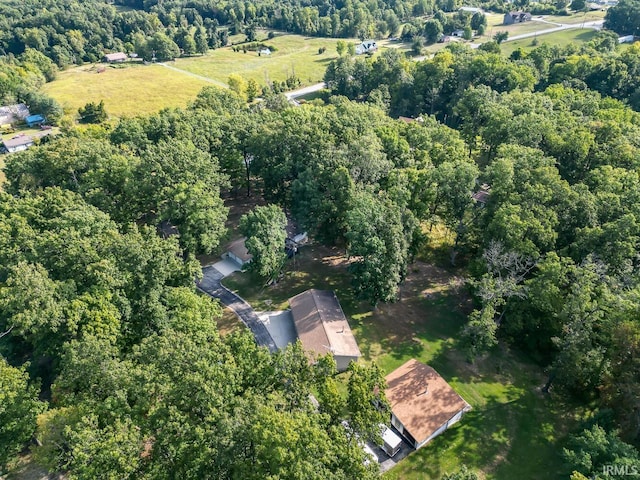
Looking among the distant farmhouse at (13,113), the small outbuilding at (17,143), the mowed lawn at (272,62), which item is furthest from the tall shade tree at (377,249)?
the distant farmhouse at (13,113)

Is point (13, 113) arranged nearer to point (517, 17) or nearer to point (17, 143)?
point (17, 143)

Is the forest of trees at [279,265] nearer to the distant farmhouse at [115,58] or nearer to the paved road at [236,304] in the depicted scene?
the paved road at [236,304]

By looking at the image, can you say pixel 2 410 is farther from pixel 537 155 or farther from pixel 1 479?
pixel 537 155

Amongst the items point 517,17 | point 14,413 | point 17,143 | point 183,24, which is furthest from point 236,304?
point 517,17

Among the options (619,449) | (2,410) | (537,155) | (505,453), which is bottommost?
(505,453)

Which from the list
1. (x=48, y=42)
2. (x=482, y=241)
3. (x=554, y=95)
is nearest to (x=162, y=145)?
(x=482, y=241)

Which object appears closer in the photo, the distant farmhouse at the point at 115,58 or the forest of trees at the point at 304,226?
the forest of trees at the point at 304,226
